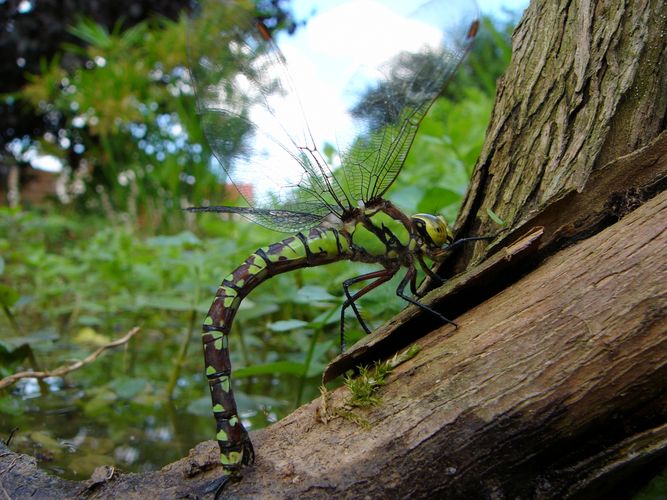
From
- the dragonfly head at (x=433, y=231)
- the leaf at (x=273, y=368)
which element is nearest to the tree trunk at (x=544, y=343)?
the dragonfly head at (x=433, y=231)

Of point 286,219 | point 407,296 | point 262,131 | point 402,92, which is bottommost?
point 407,296

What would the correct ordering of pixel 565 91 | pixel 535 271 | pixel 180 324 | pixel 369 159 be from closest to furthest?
1. pixel 535 271
2. pixel 565 91
3. pixel 369 159
4. pixel 180 324

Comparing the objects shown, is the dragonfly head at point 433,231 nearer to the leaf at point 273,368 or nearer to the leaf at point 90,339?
the leaf at point 273,368

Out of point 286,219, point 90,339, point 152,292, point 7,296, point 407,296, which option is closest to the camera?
point 407,296

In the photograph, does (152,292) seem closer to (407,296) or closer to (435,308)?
(407,296)

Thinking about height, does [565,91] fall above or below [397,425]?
above

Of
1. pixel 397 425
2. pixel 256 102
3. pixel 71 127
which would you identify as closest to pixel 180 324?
pixel 256 102

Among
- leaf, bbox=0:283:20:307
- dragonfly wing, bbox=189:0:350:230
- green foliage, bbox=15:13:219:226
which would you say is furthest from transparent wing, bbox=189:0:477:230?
green foliage, bbox=15:13:219:226

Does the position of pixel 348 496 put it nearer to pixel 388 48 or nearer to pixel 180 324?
pixel 388 48

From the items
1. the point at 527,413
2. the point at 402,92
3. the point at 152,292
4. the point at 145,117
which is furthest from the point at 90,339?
the point at 145,117
